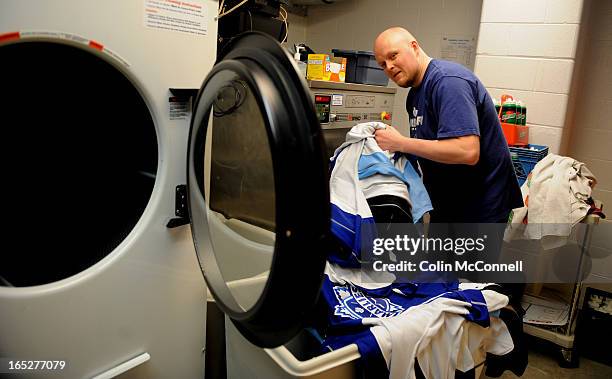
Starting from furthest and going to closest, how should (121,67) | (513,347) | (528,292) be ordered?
(528,292), (513,347), (121,67)

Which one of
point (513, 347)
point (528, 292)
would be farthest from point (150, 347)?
point (528, 292)

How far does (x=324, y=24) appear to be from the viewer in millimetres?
3758

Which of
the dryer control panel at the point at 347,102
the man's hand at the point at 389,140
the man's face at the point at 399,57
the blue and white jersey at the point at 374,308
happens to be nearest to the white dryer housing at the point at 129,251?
the blue and white jersey at the point at 374,308

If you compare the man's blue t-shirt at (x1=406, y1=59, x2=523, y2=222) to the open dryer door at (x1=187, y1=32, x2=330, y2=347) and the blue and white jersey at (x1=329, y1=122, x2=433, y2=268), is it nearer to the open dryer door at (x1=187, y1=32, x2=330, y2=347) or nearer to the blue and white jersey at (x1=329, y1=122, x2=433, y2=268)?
the blue and white jersey at (x1=329, y1=122, x2=433, y2=268)

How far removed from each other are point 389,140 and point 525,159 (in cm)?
118

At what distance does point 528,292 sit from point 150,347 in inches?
91.8

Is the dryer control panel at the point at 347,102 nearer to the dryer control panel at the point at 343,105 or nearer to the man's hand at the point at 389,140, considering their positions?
the dryer control panel at the point at 343,105

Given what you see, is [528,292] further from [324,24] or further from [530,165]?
[324,24]

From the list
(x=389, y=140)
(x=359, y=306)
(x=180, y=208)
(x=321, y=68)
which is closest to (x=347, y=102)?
(x=321, y=68)

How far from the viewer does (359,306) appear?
1.36m

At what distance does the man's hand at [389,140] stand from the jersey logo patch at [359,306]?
1.71 ft

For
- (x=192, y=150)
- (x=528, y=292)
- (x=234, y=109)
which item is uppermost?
(x=234, y=109)

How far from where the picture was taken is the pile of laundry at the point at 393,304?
122 centimetres

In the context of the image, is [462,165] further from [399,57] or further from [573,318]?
[573,318]
